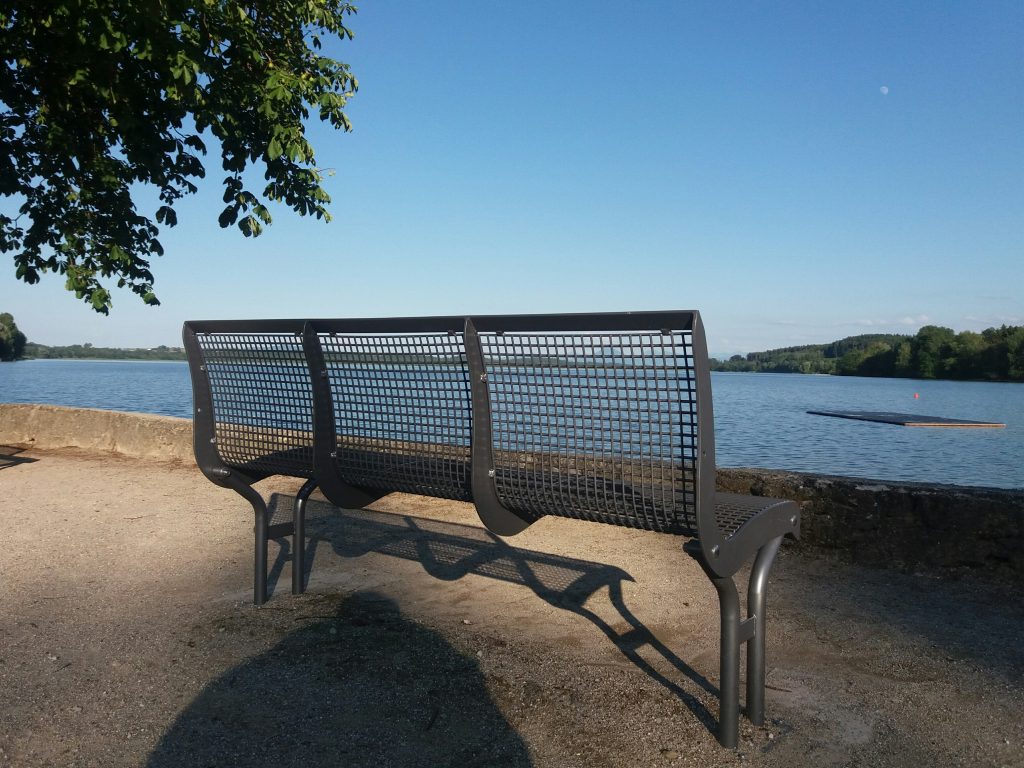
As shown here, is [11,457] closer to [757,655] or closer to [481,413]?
[481,413]

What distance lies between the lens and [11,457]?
9250 millimetres

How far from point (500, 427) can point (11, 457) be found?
328 inches

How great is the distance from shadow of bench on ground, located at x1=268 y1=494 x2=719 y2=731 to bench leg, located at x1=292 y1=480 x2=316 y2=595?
0.78 feet

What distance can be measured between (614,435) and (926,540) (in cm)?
275

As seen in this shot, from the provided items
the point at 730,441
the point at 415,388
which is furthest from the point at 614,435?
the point at 730,441

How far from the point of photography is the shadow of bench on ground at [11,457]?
8.84 metres

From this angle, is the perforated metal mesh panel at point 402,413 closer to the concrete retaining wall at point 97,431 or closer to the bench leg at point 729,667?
the bench leg at point 729,667

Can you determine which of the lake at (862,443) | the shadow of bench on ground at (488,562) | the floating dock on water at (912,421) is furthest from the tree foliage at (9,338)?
the shadow of bench on ground at (488,562)

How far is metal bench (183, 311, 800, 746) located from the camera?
2568 millimetres

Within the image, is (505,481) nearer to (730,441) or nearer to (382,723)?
(382,723)

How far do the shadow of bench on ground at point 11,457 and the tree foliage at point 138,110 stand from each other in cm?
206

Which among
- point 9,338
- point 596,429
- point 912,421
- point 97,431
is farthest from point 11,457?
point 9,338

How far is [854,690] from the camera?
307 cm

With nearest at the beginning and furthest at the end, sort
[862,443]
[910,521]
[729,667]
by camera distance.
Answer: [729,667]
[910,521]
[862,443]
